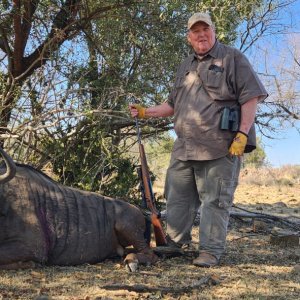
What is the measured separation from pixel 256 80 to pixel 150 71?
311 cm

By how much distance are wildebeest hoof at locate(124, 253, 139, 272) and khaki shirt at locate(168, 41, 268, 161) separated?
114 cm

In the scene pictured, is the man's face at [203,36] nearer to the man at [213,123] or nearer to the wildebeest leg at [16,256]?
the man at [213,123]

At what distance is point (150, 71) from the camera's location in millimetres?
8586

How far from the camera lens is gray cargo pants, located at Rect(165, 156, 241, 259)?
228 inches

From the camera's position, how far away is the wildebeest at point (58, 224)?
5281 mm

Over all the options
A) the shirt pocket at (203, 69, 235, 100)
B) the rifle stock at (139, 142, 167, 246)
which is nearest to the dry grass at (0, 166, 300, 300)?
the rifle stock at (139, 142, 167, 246)

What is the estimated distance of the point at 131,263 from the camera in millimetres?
5441

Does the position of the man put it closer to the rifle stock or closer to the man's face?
the man's face

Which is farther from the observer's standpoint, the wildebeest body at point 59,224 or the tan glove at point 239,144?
the tan glove at point 239,144

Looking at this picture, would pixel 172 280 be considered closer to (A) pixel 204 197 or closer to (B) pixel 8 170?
(A) pixel 204 197

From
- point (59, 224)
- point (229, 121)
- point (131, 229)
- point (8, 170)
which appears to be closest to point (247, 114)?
point (229, 121)

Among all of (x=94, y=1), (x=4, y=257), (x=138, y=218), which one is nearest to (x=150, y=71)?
(x=94, y=1)

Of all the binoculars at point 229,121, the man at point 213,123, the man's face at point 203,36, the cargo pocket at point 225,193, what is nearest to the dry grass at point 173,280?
the man at point 213,123

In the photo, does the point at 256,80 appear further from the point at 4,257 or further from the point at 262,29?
the point at 262,29
